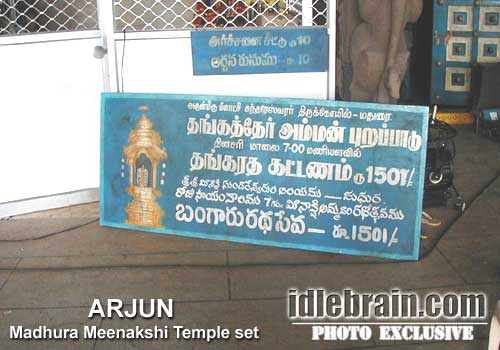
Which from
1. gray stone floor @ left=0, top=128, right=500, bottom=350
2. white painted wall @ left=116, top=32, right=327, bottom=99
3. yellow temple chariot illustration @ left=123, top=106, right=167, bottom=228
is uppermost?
white painted wall @ left=116, top=32, right=327, bottom=99

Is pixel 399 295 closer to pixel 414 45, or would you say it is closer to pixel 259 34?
pixel 259 34

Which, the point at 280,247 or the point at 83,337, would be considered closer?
the point at 83,337

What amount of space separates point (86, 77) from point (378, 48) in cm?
251

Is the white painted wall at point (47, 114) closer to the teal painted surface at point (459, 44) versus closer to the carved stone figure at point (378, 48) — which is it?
the carved stone figure at point (378, 48)

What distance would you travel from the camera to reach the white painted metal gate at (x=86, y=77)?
224 inches

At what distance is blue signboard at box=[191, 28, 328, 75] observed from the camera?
222 inches

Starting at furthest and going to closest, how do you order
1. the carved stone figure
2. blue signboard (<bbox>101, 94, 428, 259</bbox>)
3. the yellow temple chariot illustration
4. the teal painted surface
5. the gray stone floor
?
the teal painted surface, the carved stone figure, the yellow temple chariot illustration, blue signboard (<bbox>101, 94, 428, 259</bbox>), the gray stone floor

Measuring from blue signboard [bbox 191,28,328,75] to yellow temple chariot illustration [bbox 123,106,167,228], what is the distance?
702 mm

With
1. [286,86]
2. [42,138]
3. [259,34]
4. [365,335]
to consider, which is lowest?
[365,335]

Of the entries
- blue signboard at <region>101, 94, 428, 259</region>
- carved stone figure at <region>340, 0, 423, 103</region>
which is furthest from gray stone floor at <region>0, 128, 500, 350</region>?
carved stone figure at <region>340, 0, 423, 103</region>

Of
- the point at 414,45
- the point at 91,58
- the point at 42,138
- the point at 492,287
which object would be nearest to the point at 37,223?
the point at 42,138

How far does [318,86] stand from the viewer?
19.2 feet

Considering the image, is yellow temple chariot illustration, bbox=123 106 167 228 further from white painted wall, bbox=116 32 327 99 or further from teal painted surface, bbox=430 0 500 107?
teal painted surface, bbox=430 0 500 107

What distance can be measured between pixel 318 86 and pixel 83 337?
2789 millimetres
